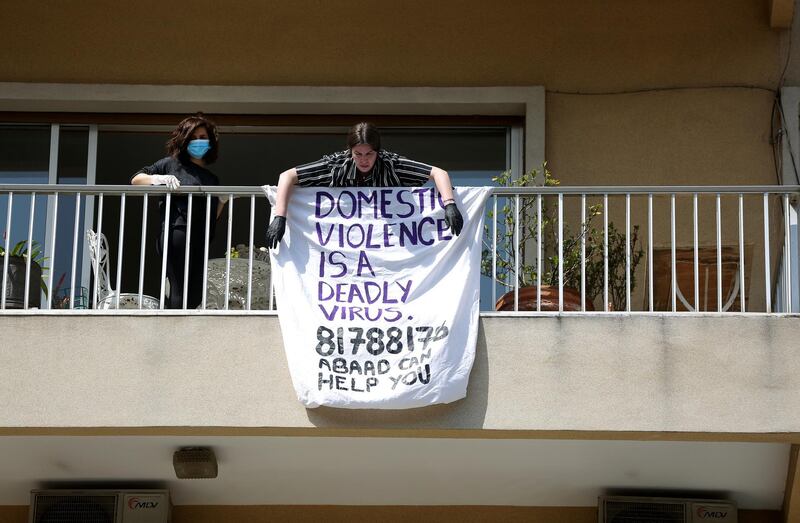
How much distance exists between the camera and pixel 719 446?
30.7ft

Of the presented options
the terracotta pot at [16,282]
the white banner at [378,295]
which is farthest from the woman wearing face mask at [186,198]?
the terracotta pot at [16,282]

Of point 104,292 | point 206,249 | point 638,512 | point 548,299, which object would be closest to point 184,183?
point 206,249

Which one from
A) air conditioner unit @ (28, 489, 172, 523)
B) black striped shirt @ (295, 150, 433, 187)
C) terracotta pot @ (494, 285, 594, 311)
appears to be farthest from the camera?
air conditioner unit @ (28, 489, 172, 523)

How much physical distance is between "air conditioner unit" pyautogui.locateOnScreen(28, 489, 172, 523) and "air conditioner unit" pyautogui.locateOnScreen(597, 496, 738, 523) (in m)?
3.06

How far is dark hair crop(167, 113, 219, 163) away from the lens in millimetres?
9477

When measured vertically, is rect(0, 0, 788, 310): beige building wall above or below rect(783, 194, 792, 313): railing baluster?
above

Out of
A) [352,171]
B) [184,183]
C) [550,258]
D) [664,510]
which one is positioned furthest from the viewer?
[664,510]

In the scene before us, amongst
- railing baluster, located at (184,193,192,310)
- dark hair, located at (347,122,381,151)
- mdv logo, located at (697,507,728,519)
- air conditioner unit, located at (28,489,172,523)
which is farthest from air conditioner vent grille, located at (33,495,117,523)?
mdv logo, located at (697,507,728,519)

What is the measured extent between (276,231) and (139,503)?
2523 millimetres

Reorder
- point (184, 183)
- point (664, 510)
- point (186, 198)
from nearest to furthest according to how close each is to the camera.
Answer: point (186, 198)
point (184, 183)
point (664, 510)

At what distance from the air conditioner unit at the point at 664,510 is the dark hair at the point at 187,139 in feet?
11.7

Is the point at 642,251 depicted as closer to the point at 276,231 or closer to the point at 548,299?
the point at 548,299

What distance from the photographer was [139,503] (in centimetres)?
1008

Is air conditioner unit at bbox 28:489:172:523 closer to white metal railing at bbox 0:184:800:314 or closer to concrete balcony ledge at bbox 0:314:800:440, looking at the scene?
white metal railing at bbox 0:184:800:314
